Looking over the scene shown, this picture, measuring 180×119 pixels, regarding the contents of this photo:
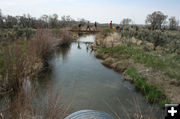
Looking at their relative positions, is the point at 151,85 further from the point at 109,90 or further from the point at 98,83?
the point at 98,83

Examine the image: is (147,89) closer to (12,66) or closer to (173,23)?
(12,66)

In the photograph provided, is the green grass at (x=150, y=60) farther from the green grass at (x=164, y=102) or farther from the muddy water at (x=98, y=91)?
the green grass at (x=164, y=102)

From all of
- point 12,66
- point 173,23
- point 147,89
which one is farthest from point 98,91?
point 173,23

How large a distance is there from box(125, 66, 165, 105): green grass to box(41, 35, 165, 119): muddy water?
0.98ft

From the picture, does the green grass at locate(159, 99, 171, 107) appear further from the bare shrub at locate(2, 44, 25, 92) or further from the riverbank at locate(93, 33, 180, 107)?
the bare shrub at locate(2, 44, 25, 92)

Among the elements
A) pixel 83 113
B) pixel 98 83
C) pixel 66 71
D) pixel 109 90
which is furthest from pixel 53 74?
pixel 83 113

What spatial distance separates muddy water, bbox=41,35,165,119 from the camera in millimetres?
4791

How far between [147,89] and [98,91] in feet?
7.39

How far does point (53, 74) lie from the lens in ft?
25.6

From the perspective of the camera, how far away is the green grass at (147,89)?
5230mm

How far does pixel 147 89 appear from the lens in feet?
19.5

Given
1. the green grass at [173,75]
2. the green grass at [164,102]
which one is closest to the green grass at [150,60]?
the green grass at [173,75]

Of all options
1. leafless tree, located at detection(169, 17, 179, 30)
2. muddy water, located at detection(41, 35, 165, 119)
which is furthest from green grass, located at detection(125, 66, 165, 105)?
leafless tree, located at detection(169, 17, 179, 30)

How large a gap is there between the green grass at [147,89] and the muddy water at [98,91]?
0.30 m
